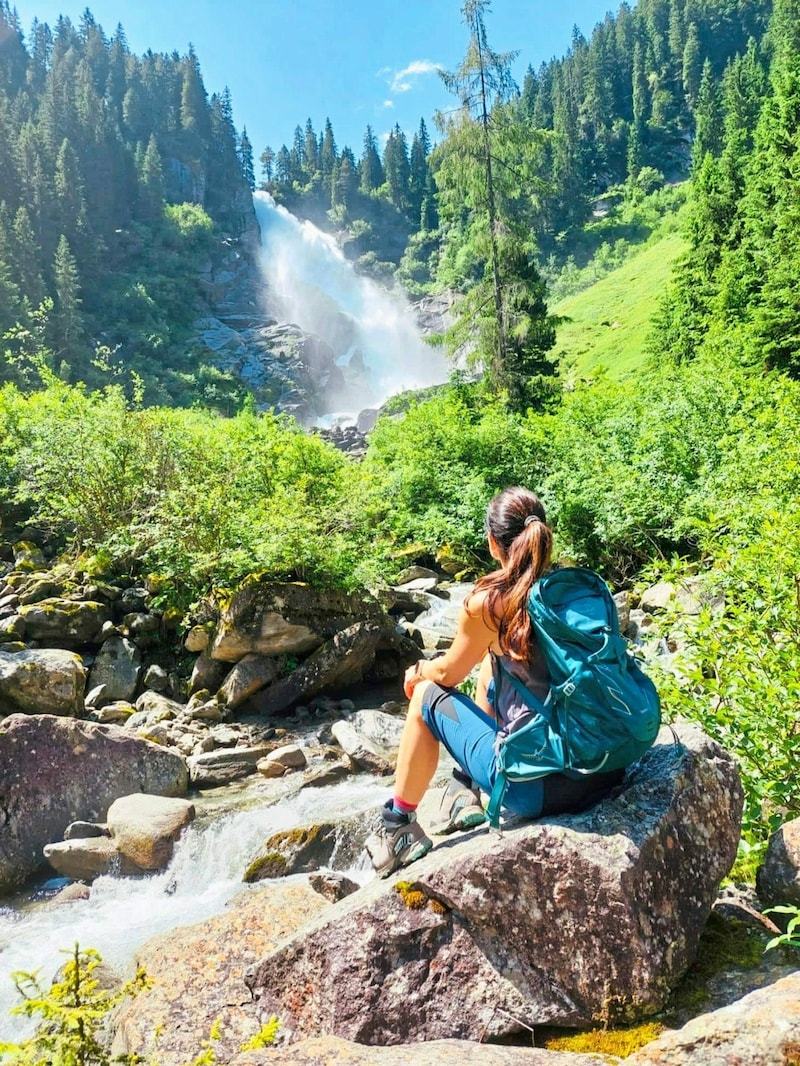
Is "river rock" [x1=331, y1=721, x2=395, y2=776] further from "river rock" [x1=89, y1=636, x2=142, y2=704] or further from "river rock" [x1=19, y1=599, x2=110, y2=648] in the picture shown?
"river rock" [x1=19, y1=599, x2=110, y2=648]

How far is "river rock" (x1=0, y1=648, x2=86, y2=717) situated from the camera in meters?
9.04

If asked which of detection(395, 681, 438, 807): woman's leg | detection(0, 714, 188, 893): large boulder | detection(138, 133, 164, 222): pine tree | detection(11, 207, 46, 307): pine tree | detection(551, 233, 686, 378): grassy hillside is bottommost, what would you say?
detection(0, 714, 188, 893): large boulder

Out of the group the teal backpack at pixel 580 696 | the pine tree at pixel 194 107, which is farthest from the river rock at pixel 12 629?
the pine tree at pixel 194 107

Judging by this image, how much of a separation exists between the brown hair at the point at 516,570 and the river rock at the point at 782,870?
4.95 feet

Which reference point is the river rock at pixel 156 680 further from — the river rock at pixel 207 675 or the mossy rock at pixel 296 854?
the mossy rock at pixel 296 854

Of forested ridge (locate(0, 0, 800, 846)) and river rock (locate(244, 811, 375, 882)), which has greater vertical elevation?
forested ridge (locate(0, 0, 800, 846))

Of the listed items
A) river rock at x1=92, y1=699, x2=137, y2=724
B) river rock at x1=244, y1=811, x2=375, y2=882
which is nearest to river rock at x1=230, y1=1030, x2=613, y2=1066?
river rock at x1=244, y1=811, x2=375, y2=882

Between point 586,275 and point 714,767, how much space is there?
9303 centimetres

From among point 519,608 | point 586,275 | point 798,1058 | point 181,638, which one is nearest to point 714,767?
point 519,608

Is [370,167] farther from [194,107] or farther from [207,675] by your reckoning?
[207,675]

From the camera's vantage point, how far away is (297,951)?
10.7 ft

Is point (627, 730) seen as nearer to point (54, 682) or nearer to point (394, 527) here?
point (54, 682)

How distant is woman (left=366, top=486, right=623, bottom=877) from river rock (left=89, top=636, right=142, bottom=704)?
8.12 metres

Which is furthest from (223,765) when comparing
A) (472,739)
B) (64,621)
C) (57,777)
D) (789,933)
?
(789,933)
